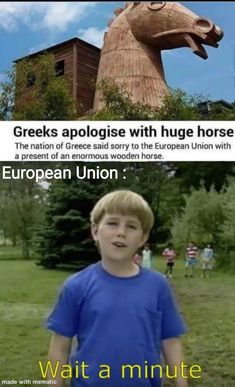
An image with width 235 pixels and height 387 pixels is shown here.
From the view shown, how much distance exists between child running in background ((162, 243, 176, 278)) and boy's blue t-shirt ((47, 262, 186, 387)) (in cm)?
118

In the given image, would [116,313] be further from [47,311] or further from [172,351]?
[47,311]

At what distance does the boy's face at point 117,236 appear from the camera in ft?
4.69

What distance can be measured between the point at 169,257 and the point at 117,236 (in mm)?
1275

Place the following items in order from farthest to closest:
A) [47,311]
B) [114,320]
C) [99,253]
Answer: [47,311] < [99,253] < [114,320]

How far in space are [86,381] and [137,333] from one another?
0.21m

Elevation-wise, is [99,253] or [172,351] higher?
[99,253]

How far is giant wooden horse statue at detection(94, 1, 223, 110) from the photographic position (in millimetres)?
2805

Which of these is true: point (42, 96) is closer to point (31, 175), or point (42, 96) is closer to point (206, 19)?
point (31, 175)

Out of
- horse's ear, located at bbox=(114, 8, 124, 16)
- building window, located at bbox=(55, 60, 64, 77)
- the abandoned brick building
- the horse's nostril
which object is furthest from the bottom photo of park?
horse's ear, located at bbox=(114, 8, 124, 16)

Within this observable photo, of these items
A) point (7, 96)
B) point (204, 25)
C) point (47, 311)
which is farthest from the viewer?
point (7, 96)

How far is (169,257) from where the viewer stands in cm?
266

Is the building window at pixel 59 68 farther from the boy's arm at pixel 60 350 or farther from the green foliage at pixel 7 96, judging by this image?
the boy's arm at pixel 60 350

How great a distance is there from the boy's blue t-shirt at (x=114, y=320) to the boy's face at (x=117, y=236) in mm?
58

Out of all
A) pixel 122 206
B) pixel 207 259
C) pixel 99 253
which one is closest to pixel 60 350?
pixel 122 206
